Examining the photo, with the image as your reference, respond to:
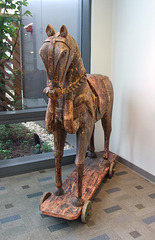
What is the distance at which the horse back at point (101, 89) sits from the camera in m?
2.56

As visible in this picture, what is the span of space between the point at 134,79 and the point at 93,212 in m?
1.76

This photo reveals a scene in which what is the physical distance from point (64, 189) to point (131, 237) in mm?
815

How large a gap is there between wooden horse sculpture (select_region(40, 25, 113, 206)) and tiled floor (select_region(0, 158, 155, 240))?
0.88ft

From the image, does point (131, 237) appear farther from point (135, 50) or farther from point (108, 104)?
point (135, 50)

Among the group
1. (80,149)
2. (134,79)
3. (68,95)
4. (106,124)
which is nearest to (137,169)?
(106,124)

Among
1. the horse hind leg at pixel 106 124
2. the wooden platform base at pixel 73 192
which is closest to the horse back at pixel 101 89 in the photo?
the horse hind leg at pixel 106 124

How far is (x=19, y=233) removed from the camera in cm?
214

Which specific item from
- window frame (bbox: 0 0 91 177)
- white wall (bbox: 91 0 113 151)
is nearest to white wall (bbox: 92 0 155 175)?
white wall (bbox: 91 0 113 151)

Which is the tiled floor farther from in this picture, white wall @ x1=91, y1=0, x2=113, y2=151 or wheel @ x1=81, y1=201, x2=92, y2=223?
white wall @ x1=91, y1=0, x2=113, y2=151

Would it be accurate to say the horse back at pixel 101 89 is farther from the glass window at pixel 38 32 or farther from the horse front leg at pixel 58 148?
the glass window at pixel 38 32

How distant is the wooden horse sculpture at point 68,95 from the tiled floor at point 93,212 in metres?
0.27

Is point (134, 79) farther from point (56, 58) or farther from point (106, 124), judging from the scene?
point (56, 58)

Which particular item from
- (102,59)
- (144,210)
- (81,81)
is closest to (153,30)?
(102,59)

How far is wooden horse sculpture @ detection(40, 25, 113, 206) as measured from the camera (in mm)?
1795
